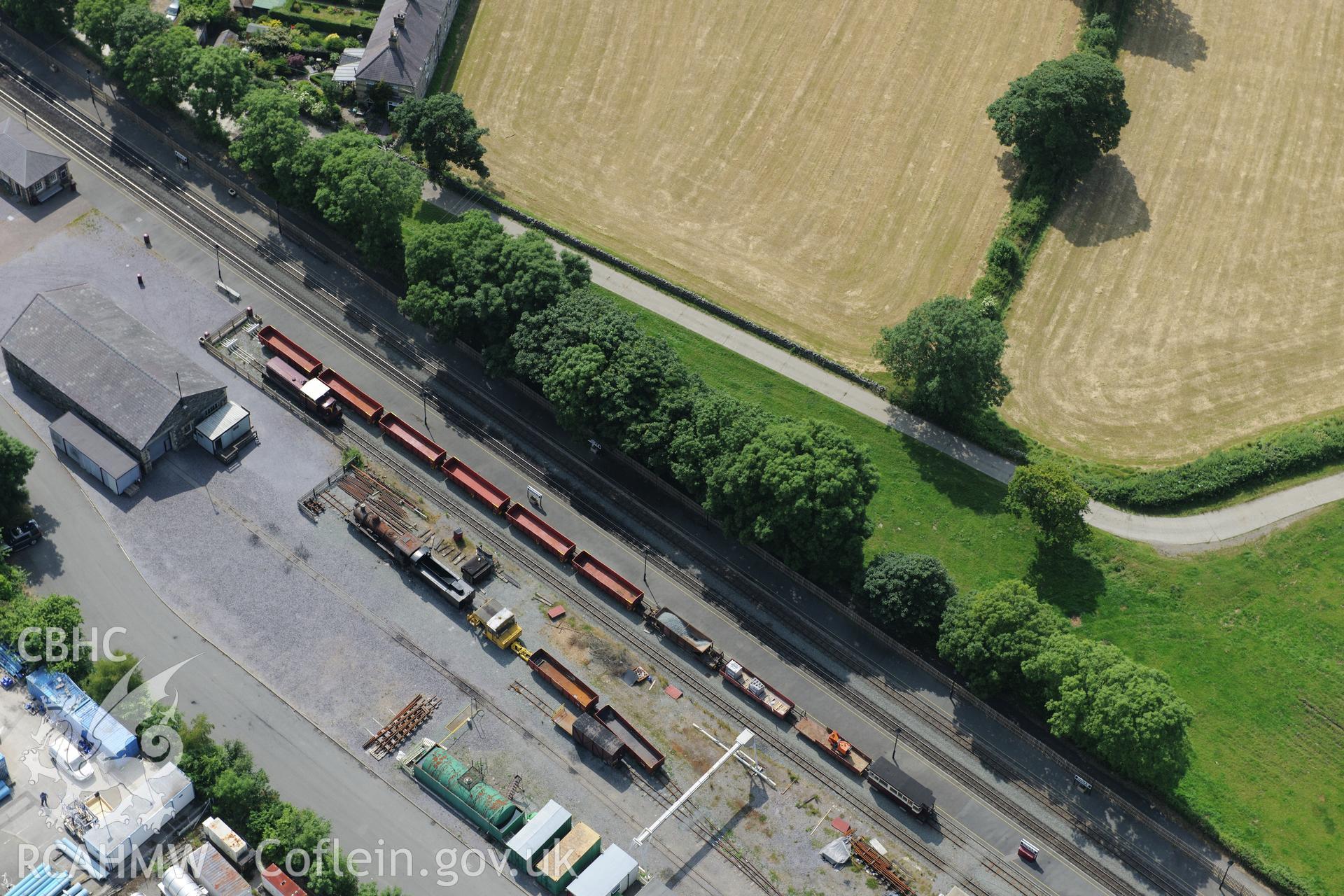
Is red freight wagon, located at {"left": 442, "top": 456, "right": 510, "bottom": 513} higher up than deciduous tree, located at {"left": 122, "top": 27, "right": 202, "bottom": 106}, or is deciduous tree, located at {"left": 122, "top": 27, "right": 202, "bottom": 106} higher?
deciduous tree, located at {"left": 122, "top": 27, "right": 202, "bottom": 106}

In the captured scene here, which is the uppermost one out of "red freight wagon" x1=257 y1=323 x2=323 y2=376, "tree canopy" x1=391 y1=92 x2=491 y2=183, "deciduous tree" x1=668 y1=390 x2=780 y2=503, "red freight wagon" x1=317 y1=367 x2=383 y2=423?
"tree canopy" x1=391 y1=92 x2=491 y2=183

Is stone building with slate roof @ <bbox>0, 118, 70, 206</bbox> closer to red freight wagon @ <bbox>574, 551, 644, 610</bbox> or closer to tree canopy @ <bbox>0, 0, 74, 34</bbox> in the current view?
tree canopy @ <bbox>0, 0, 74, 34</bbox>

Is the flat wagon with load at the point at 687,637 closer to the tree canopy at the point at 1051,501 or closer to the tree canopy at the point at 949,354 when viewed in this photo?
the tree canopy at the point at 1051,501

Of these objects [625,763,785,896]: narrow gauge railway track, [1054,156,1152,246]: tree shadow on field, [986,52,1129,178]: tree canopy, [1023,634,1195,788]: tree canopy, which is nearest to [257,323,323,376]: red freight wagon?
[625,763,785,896]: narrow gauge railway track

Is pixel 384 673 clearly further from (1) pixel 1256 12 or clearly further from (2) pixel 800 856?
(1) pixel 1256 12

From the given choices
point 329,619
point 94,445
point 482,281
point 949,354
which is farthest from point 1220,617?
point 94,445

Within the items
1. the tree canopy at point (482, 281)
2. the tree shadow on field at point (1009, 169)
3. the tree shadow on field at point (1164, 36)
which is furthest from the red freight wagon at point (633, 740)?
the tree shadow on field at point (1164, 36)

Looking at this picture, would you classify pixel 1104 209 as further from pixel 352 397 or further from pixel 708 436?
pixel 352 397
